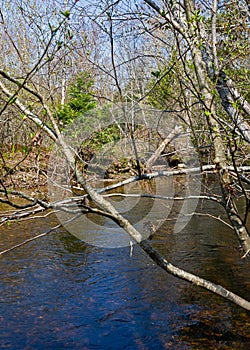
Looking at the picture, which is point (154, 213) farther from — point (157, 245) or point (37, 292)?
point (37, 292)

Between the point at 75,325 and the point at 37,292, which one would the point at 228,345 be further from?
the point at 37,292

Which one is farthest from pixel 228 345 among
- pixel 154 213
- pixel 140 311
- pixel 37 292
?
pixel 154 213

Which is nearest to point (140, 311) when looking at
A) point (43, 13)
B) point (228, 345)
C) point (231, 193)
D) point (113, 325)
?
point (113, 325)

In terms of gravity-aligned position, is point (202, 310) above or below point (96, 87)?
below

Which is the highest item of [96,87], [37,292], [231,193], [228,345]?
[96,87]

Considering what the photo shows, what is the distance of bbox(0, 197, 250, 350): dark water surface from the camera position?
4109 millimetres

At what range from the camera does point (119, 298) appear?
499cm

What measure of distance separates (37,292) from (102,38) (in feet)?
10.4

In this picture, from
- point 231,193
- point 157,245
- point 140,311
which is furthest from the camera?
point 157,245

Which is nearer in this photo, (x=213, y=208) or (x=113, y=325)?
(x=113, y=325)

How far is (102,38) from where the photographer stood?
4008 mm

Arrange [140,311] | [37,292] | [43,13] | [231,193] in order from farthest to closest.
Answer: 1. [37,292]
2. [140,311]
3. [231,193]
4. [43,13]

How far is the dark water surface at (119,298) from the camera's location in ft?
13.5

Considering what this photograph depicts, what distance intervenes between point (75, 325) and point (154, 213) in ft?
16.5
